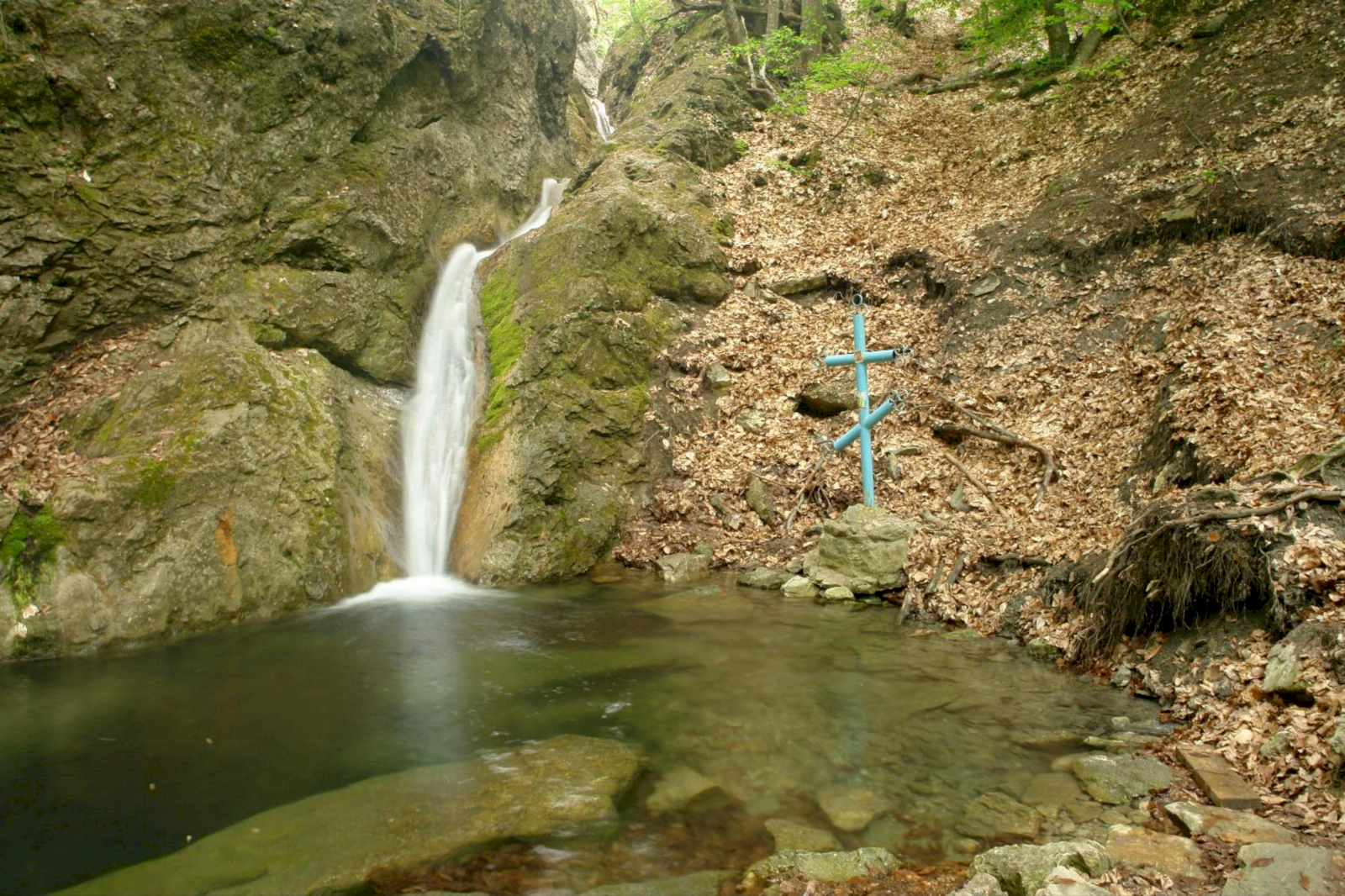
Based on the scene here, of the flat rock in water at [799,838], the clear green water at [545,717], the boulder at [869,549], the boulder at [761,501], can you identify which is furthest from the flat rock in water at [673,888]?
the boulder at [761,501]

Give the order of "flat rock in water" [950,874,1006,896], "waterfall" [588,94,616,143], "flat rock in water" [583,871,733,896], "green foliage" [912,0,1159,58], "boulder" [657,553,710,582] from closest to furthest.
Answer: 1. "flat rock in water" [950,874,1006,896]
2. "flat rock in water" [583,871,733,896]
3. "boulder" [657,553,710,582]
4. "green foliage" [912,0,1159,58]
5. "waterfall" [588,94,616,143]

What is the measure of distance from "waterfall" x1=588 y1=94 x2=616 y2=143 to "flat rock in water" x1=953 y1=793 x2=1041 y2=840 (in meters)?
22.8

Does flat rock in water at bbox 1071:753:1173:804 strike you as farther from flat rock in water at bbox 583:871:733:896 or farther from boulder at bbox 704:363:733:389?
boulder at bbox 704:363:733:389

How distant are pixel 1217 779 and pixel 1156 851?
2.65ft

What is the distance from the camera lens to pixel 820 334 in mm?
11586

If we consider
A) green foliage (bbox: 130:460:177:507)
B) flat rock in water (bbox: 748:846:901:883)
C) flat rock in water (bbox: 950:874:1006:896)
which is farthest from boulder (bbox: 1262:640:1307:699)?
green foliage (bbox: 130:460:177:507)

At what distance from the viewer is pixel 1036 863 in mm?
3031

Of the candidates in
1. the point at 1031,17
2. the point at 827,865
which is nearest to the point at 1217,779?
the point at 827,865

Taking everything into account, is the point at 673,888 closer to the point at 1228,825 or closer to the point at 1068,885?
the point at 1068,885

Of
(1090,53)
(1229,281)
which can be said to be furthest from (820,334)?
(1090,53)

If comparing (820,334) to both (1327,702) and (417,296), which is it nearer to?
(417,296)

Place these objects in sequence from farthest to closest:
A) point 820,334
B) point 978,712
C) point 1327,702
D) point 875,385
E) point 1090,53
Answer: point 1090,53 → point 820,334 → point 875,385 → point 978,712 → point 1327,702

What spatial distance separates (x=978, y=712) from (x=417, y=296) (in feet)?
32.9

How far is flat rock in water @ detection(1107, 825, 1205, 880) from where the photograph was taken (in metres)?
2.98
